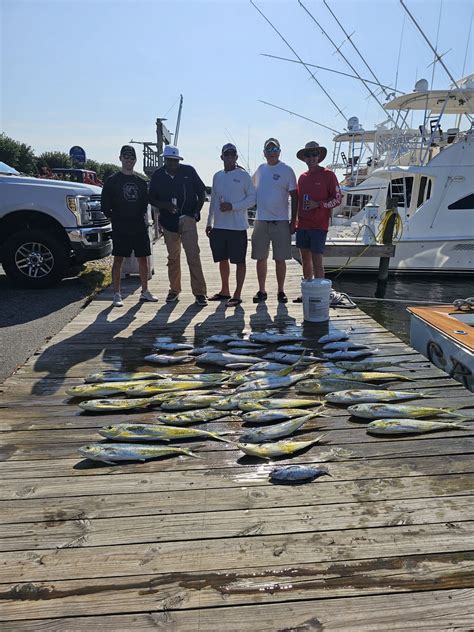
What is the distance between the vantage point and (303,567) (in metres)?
1.75

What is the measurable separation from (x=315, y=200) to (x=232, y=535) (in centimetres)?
447

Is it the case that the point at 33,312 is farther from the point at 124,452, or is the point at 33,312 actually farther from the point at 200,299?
the point at 124,452

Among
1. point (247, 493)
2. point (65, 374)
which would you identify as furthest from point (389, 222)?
point (247, 493)

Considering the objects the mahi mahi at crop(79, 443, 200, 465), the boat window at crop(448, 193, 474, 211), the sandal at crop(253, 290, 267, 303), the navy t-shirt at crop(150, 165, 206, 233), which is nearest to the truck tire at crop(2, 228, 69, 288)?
the navy t-shirt at crop(150, 165, 206, 233)

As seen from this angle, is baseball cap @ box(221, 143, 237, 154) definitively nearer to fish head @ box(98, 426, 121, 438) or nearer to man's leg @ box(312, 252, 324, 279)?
man's leg @ box(312, 252, 324, 279)

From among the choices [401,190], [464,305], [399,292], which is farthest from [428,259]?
[464,305]

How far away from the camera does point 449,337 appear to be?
4680 mm

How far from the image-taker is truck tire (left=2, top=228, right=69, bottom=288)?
24.8 ft

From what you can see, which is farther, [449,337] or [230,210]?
[230,210]

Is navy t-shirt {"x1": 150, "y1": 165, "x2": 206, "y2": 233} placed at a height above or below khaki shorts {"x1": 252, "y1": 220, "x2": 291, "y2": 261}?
above

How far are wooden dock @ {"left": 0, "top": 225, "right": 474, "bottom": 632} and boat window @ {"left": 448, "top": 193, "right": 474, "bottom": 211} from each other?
11590 mm

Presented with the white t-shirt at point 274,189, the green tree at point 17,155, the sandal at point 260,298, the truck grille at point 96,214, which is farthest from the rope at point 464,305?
the green tree at point 17,155

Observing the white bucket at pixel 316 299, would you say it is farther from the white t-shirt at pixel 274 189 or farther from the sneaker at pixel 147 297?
the sneaker at pixel 147 297

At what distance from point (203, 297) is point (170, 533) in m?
4.44
